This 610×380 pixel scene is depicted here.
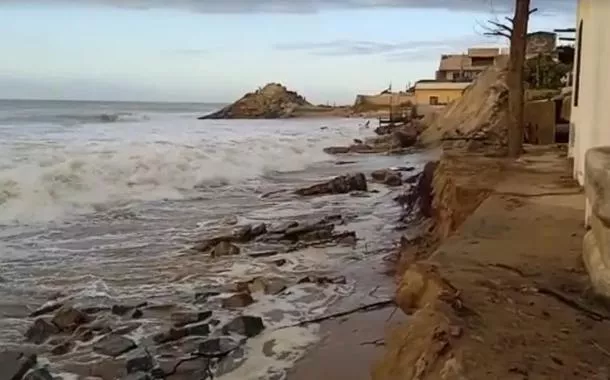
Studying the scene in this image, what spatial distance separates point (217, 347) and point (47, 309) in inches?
106

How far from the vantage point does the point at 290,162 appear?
30.1 metres

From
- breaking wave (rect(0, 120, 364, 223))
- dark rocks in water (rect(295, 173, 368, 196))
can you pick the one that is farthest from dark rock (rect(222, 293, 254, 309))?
Result: dark rocks in water (rect(295, 173, 368, 196))

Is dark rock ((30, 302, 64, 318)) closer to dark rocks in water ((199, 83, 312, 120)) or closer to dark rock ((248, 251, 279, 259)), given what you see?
dark rock ((248, 251, 279, 259))

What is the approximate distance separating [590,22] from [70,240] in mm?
Answer: 9105

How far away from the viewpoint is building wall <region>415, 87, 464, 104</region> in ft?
212

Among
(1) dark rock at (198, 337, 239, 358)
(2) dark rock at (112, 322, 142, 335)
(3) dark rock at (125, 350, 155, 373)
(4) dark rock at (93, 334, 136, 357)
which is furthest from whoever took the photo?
(2) dark rock at (112, 322, 142, 335)

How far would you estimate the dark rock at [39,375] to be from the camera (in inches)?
251

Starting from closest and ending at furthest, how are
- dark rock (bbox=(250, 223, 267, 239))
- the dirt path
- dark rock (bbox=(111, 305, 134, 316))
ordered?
the dirt path, dark rock (bbox=(111, 305, 134, 316)), dark rock (bbox=(250, 223, 267, 239))

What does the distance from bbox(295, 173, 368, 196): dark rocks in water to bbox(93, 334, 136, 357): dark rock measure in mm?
12067

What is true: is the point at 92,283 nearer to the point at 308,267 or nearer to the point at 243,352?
the point at 308,267

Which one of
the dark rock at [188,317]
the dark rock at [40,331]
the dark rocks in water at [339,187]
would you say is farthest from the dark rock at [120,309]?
the dark rocks in water at [339,187]

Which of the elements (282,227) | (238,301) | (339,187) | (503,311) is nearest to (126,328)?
(238,301)

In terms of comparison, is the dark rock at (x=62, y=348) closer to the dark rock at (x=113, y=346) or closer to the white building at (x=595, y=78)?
the dark rock at (x=113, y=346)

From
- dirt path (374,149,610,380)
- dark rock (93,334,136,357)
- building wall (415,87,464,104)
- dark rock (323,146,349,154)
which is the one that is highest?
building wall (415,87,464,104)
